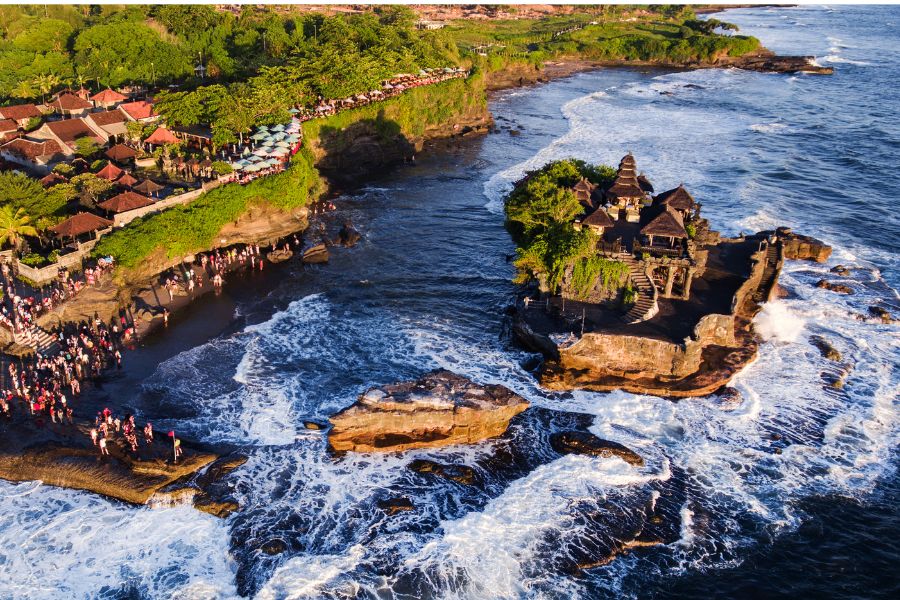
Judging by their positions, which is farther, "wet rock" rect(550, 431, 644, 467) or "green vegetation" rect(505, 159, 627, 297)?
"green vegetation" rect(505, 159, 627, 297)

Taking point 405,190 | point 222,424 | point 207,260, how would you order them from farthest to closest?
point 405,190, point 207,260, point 222,424

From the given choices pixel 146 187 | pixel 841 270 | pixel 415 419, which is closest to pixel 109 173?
pixel 146 187

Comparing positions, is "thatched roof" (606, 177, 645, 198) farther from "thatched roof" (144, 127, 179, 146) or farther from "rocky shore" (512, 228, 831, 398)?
"thatched roof" (144, 127, 179, 146)

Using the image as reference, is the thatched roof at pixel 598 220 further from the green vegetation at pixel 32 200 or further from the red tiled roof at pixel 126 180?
the green vegetation at pixel 32 200

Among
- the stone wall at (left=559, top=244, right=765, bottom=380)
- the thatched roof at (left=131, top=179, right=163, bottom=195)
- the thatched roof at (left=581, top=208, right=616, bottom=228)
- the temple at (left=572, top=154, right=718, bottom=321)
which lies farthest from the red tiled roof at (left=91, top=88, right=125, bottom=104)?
the stone wall at (left=559, top=244, right=765, bottom=380)

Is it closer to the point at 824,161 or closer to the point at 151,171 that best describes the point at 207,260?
the point at 151,171

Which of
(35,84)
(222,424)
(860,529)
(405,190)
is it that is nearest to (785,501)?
(860,529)
